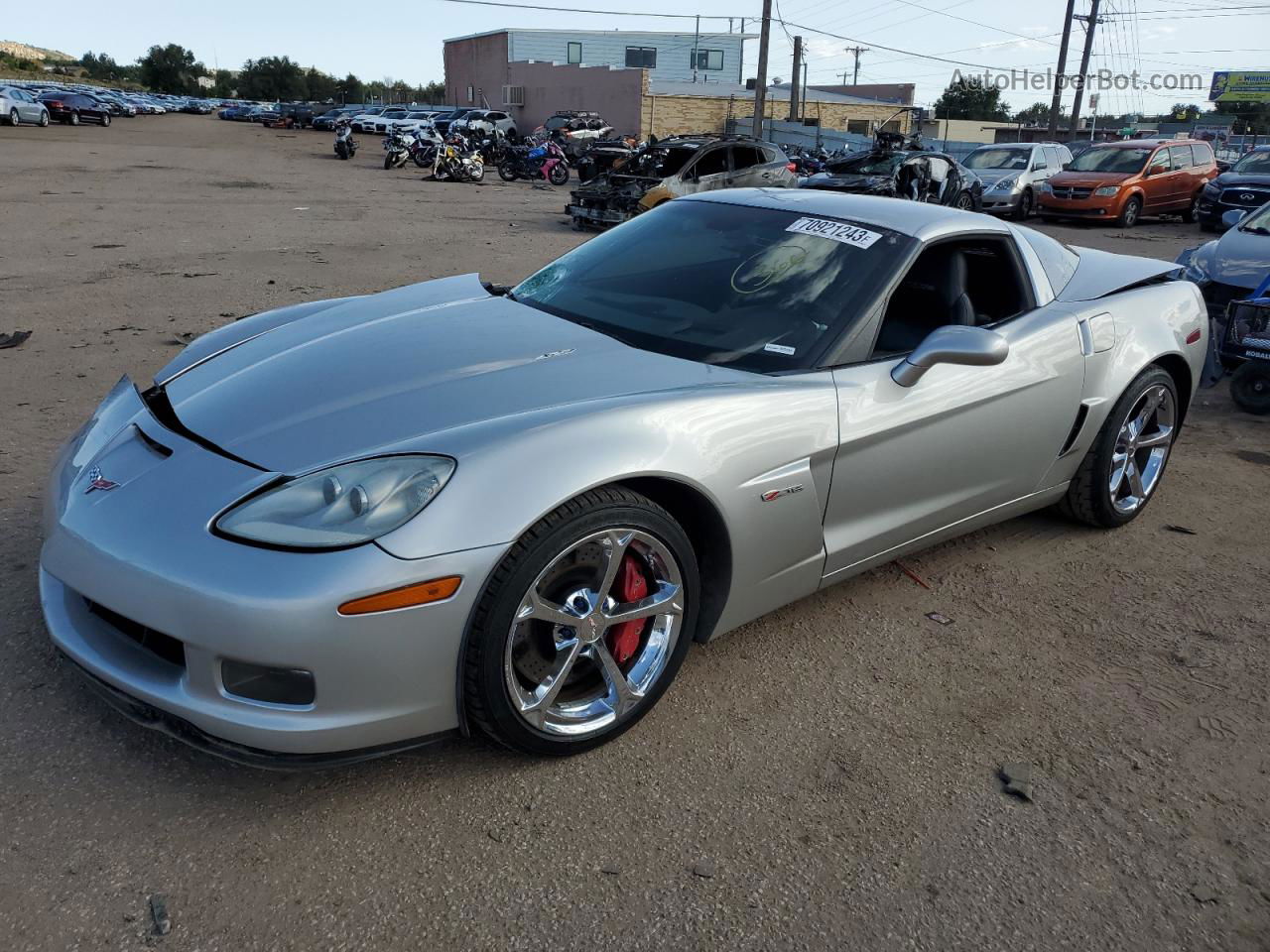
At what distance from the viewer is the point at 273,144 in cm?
3628

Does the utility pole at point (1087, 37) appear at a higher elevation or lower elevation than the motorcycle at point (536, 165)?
higher

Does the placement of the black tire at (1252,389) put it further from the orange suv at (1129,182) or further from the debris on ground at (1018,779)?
the orange suv at (1129,182)

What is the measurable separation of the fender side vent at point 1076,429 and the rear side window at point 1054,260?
0.47 m

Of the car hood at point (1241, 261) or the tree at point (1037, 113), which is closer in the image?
the car hood at point (1241, 261)

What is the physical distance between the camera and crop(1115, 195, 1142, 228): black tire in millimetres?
18534

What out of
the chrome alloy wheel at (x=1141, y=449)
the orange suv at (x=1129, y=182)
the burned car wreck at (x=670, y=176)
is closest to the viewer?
the chrome alloy wheel at (x=1141, y=449)

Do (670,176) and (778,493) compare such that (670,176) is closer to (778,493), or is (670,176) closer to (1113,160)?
(1113,160)

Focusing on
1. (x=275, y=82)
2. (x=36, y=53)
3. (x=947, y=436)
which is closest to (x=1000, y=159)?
(x=947, y=436)

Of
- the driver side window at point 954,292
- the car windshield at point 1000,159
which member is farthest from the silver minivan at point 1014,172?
the driver side window at point 954,292

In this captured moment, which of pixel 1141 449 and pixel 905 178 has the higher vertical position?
pixel 905 178

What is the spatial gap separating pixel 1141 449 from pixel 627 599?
2.89m

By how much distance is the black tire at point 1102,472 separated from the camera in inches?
158

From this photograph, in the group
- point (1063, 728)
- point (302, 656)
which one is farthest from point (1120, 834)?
point (302, 656)

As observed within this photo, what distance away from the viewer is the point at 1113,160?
63.7 feet
